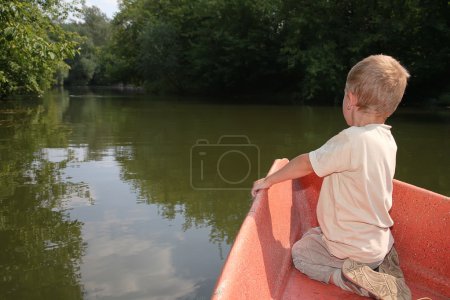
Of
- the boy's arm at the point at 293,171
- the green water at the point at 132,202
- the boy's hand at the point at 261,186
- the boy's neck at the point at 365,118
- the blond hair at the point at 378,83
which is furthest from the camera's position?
the green water at the point at 132,202

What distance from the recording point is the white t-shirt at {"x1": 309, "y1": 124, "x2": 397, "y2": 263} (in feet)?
7.14

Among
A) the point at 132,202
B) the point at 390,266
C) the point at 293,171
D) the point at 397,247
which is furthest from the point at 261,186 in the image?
the point at 132,202

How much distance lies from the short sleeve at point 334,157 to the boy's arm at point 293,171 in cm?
7

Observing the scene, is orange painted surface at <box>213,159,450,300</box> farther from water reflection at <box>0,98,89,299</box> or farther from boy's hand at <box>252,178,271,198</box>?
water reflection at <box>0,98,89,299</box>

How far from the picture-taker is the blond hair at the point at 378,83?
6.95ft

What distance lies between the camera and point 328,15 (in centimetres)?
2420

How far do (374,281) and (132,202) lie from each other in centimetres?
349

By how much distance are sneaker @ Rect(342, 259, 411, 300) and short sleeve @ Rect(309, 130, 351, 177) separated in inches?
19.5

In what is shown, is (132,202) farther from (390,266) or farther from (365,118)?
(365,118)

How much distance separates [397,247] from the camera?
2.84 metres

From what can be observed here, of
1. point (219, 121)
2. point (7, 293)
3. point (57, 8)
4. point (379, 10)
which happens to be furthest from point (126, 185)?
point (379, 10)

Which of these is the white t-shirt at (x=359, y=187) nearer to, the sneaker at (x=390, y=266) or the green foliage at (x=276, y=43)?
the sneaker at (x=390, y=266)

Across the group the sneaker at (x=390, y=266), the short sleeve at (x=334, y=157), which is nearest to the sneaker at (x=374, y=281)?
the sneaker at (x=390, y=266)

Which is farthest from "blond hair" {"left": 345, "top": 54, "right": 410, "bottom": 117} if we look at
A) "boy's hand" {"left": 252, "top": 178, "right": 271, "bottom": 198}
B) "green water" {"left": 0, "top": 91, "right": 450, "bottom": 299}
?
"green water" {"left": 0, "top": 91, "right": 450, "bottom": 299}
